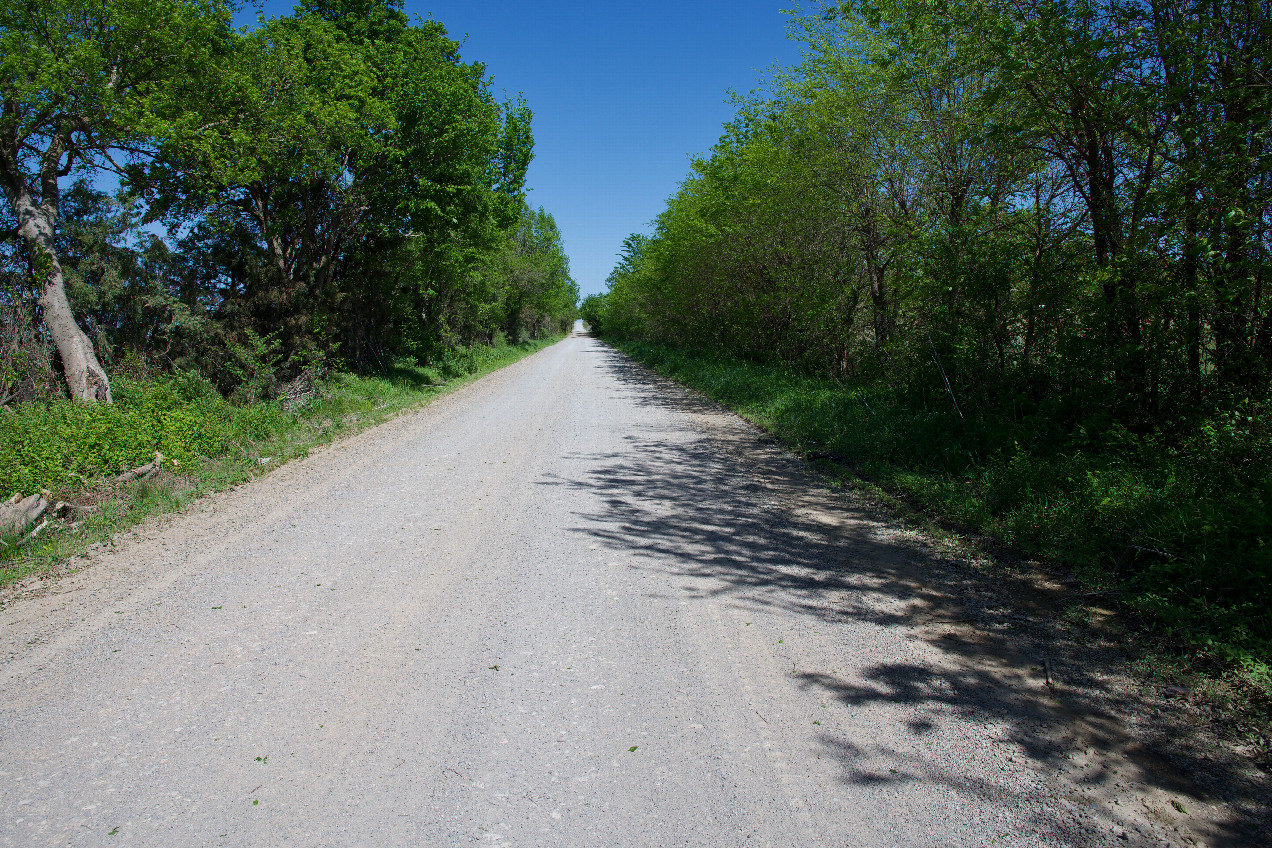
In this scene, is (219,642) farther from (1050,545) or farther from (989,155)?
(989,155)

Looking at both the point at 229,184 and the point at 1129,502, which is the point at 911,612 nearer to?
the point at 1129,502

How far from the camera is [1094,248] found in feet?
23.7

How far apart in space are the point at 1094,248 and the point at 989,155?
7.87 ft

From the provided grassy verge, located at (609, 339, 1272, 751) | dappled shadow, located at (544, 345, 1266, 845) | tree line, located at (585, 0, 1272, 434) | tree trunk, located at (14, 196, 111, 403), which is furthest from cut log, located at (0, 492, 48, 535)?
tree line, located at (585, 0, 1272, 434)

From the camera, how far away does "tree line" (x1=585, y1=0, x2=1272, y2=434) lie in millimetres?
5578

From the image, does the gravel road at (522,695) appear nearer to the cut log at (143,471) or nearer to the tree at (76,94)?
the cut log at (143,471)

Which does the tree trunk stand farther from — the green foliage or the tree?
the green foliage

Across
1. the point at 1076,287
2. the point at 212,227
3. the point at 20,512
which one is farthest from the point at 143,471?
the point at 1076,287

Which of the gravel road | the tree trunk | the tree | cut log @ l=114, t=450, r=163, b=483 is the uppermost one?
the tree

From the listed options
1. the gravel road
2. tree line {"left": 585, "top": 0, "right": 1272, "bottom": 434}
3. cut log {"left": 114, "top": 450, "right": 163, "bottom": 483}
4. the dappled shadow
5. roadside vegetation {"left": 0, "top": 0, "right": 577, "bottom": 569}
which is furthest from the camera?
roadside vegetation {"left": 0, "top": 0, "right": 577, "bottom": 569}

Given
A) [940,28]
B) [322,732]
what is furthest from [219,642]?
[940,28]

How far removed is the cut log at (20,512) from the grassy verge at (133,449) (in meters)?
0.15

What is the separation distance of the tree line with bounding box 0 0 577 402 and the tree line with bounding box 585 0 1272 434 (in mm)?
9182

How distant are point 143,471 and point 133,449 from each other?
364 millimetres
